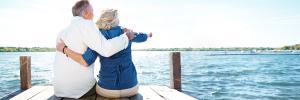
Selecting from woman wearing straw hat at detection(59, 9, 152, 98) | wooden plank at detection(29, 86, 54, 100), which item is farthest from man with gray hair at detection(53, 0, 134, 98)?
wooden plank at detection(29, 86, 54, 100)

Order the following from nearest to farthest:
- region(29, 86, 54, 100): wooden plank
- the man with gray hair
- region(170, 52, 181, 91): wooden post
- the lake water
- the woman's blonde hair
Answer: the man with gray hair
the woman's blonde hair
region(29, 86, 54, 100): wooden plank
region(170, 52, 181, 91): wooden post
the lake water

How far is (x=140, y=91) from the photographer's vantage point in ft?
19.4

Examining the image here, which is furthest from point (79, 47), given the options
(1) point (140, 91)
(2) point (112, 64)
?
(1) point (140, 91)

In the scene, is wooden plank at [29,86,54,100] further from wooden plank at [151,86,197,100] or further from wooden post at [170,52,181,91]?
wooden post at [170,52,181,91]

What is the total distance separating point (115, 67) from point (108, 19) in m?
0.60

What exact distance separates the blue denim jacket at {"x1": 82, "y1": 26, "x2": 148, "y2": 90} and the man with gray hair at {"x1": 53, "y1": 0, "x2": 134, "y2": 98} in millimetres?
113

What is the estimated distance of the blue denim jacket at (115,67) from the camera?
15.0ft

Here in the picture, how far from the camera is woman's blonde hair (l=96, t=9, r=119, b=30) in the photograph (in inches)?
176

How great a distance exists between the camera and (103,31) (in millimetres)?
4570

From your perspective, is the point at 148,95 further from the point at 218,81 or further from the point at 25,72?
the point at 218,81

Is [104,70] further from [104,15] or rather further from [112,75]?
[104,15]

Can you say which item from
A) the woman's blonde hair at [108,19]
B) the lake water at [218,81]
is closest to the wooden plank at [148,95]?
the woman's blonde hair at [108,19]

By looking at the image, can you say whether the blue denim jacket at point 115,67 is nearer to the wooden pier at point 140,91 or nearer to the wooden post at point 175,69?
the wooden pier at point 140,91

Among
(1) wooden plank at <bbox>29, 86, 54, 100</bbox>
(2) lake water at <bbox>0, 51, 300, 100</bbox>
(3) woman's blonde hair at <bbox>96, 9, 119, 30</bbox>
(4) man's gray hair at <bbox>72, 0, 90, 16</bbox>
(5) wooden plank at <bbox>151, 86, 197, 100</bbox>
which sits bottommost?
(2) lake water at <bbox>0, 51, 300, 100</bbox>
